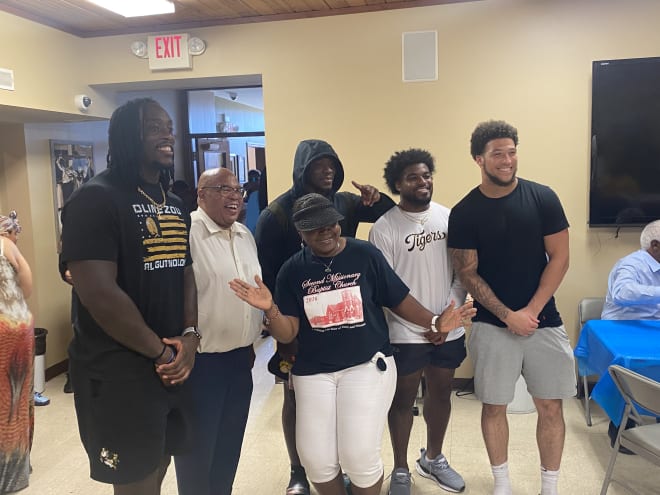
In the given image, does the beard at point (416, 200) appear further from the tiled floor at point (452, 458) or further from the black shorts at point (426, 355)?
the tiled floor at point (452, 458)

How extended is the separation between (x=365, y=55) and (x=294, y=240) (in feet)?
6.39

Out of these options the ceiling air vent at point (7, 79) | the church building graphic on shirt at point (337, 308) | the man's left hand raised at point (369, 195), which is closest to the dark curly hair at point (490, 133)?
the man's left hand raised at point (369, 195)

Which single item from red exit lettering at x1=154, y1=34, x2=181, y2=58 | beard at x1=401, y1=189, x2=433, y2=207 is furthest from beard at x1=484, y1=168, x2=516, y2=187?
red exit lettering at x1=154, y1=34, x2=181, y2=58

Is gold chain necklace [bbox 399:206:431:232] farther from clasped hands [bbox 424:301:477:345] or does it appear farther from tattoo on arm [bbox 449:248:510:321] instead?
clasped hands [bbox 424:301:477:345]

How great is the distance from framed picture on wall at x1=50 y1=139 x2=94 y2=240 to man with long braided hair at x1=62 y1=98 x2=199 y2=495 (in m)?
3.04

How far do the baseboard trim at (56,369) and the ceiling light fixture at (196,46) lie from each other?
2.71 meters

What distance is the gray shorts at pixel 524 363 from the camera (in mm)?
2287

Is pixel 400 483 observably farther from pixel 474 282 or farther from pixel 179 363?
pixel 179 363

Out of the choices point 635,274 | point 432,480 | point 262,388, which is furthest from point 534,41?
point 262,388

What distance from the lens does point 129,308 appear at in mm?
1480

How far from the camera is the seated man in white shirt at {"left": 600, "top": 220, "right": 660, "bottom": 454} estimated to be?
2.89 meters

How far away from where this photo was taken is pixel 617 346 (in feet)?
8.58

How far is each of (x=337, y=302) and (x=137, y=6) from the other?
2.52 meters

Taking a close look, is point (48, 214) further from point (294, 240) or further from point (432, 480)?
point (432, 480)
